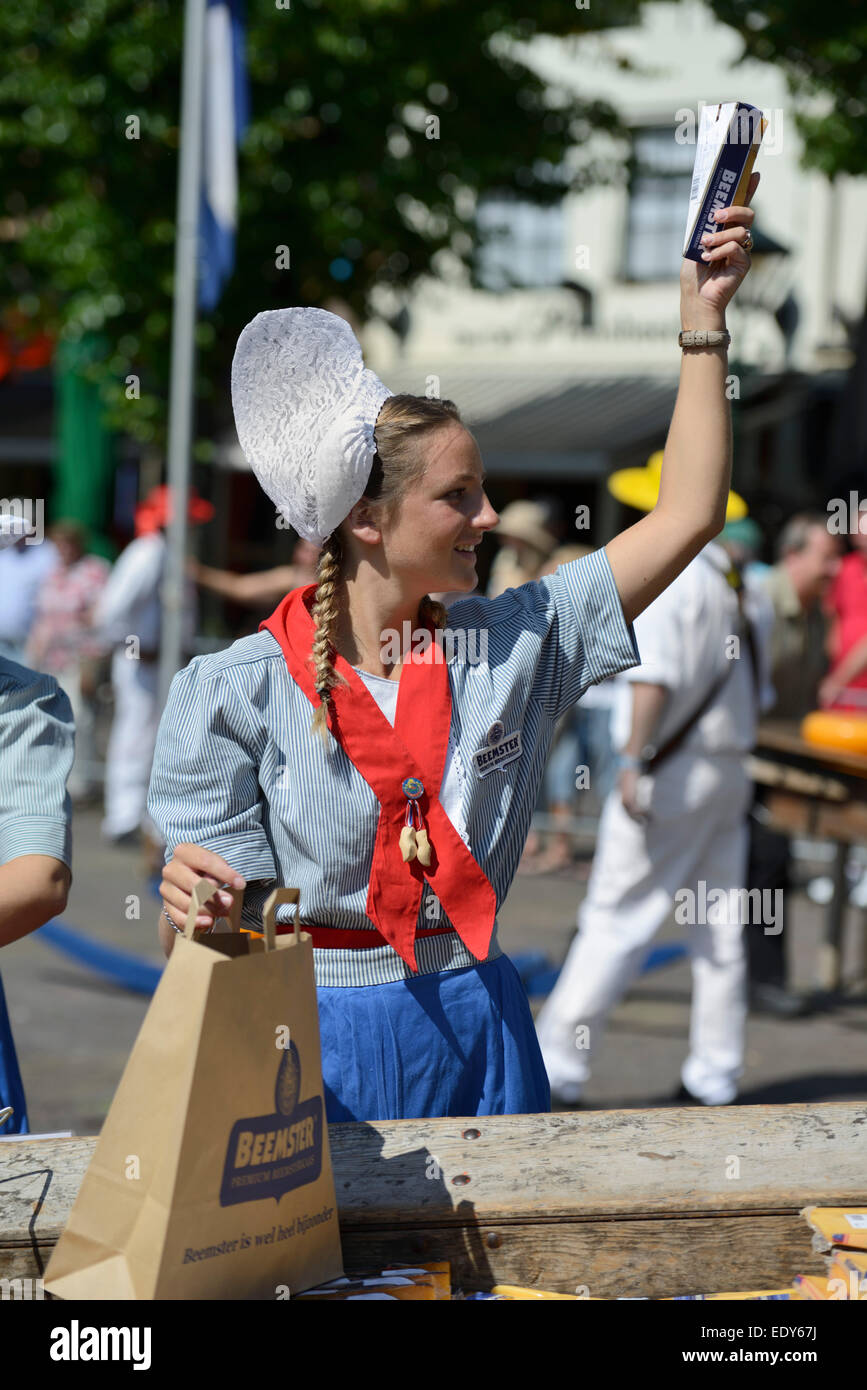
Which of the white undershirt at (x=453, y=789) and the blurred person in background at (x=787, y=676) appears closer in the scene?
the white undershirt at (x=453, y=789)

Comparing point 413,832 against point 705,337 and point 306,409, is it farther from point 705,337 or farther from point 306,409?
point 705,337

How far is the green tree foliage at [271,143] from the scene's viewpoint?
13.5 metres

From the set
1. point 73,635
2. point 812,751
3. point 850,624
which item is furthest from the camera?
point 73,635

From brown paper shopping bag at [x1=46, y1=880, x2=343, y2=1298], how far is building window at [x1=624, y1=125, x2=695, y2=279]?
19557 millimetres

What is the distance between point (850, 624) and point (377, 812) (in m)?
7.35

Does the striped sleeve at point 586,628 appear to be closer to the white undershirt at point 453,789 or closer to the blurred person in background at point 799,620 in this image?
the white undershirt at point 453,789

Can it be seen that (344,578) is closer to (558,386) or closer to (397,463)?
(397,463)

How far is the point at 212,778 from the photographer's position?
2072 mm

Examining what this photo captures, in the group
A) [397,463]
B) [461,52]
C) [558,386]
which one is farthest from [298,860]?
[558,386]

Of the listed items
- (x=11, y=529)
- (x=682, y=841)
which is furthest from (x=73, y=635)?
(x=11, y=529)

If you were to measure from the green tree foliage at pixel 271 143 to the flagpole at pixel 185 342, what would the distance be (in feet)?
19.0

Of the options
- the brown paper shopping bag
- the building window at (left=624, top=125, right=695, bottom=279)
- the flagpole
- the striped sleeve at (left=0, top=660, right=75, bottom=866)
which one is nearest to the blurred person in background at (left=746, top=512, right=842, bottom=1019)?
the flagpole

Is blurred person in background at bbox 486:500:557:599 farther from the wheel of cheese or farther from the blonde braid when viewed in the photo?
the blonde braid

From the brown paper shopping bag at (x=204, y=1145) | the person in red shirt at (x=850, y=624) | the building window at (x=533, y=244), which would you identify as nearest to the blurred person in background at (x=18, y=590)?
the person in red shirt at (x=850, y=624)
